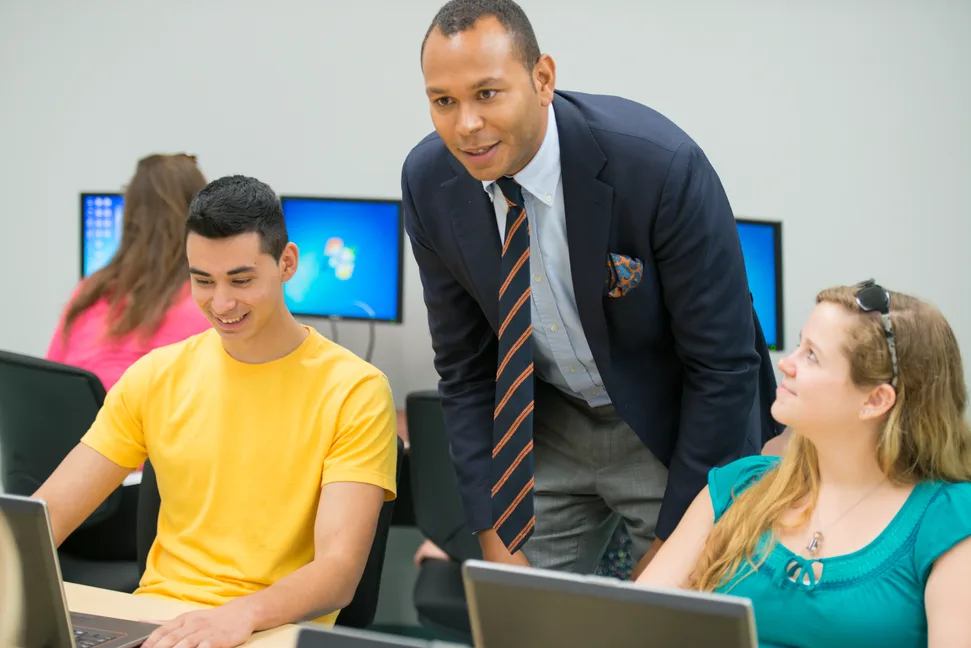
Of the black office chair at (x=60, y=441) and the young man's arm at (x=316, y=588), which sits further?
the black office chair at (x=60, y=441)

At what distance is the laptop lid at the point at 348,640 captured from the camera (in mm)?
962

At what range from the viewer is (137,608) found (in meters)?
1.56

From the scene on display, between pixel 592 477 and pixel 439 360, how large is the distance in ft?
1.13

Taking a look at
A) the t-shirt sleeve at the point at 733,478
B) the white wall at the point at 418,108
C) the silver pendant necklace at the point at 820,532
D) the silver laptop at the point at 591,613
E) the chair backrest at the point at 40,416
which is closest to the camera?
the silver laptop at the point at 591,613

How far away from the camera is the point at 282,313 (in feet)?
6.16

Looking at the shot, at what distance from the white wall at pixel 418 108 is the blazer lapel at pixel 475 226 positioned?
65.8 inches

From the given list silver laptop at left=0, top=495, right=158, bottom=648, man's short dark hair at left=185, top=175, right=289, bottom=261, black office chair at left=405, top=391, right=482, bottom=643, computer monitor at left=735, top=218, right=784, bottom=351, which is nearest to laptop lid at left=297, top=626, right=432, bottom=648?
silver laptop at left=0, top=495, right=158, bottom=648

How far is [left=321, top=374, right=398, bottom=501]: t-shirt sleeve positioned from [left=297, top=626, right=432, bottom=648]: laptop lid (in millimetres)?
700

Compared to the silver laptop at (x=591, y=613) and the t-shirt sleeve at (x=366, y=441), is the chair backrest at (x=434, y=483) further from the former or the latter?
the silver laptop at (x=591, y=613)

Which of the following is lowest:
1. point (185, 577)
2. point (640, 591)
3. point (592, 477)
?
point (185, 577)

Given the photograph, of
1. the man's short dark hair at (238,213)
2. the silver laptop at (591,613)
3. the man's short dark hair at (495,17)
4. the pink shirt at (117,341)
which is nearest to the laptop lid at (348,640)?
the silver laptop at (591,613)

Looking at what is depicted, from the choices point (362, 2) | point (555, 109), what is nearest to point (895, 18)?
point (362, 2)

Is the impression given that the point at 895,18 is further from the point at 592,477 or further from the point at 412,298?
the point at 592,477

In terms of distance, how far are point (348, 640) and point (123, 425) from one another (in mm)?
1005
